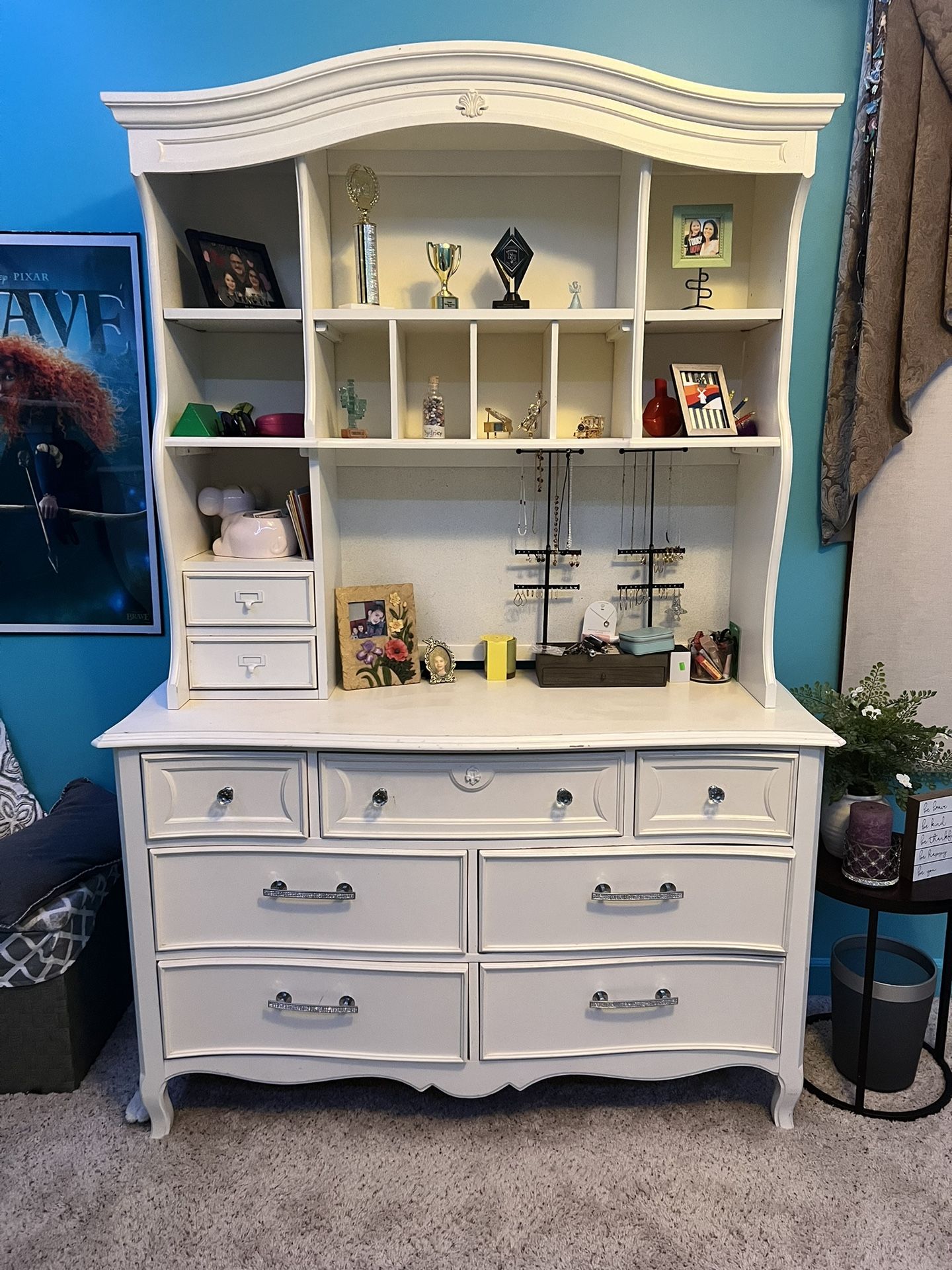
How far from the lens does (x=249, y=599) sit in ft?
6.85

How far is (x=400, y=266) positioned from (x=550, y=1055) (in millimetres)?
1879

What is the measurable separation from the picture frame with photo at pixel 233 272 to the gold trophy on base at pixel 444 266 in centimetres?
39

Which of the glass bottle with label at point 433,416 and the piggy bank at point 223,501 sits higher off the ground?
the glass bottle with label at point 433,416

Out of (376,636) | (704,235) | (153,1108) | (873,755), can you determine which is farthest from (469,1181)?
(704,235)

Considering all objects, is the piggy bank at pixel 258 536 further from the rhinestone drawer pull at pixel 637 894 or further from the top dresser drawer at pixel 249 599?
the rhinestone drawer pull at pixel 637 894

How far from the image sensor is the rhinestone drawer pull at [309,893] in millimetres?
1968

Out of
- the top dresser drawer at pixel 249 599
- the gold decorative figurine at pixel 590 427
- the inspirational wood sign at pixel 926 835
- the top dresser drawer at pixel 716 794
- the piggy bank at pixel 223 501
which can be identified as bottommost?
the inspirational wood sign at pixel 926 835

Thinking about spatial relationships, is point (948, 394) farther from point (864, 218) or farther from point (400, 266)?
point (400, 266)

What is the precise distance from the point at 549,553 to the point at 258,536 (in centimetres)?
73

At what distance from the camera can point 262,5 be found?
2.18m

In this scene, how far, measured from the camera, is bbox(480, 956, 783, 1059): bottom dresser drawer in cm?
201

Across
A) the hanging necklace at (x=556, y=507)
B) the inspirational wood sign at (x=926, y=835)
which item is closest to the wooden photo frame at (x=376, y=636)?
the hanging necklace at (x=556, y=507)

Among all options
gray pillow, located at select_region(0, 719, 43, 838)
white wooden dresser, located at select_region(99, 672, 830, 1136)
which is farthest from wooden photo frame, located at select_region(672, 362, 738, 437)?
gray pillow, located at select_region(0, 719, 43, 838)

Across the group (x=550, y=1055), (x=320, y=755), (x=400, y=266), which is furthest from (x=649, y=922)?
(x=400, y=266)
